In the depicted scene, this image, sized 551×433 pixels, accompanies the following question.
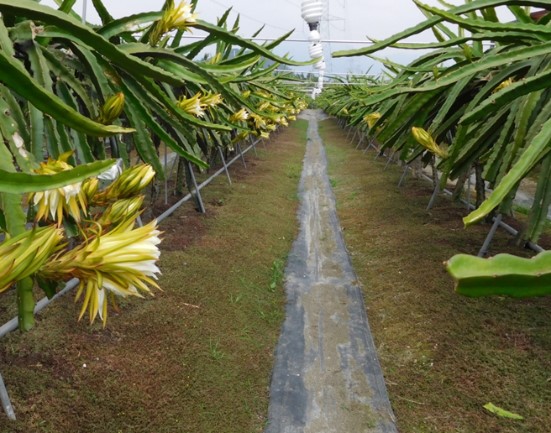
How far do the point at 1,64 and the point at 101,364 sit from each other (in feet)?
3.04

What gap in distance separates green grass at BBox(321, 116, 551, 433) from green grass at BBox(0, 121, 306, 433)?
464 millimetres

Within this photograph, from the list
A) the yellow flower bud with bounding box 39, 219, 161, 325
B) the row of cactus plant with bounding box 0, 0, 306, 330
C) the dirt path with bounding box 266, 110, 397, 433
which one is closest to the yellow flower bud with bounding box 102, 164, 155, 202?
the row of cactus plant with bounding box 0, 0, 306, 330

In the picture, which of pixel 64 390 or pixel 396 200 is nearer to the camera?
pixel 64 390

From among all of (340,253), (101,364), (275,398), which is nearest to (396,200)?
(340,253)

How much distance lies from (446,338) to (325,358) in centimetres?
44

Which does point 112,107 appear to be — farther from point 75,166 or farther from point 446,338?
point 446,338

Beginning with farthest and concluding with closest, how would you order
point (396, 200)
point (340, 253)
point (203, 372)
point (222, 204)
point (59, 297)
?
point (396, 200)
point (222, 204)
point (340, 253)
point (59, 297)
point (203, 372)

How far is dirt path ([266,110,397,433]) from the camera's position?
135cm

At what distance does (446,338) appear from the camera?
1.63 metres

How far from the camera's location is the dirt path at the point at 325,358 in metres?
1.35

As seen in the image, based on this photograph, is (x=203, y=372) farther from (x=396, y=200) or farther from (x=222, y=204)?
(x=396, y=200)

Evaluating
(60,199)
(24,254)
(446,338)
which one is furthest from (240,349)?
(24,254)

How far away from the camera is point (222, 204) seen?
3.24 metres

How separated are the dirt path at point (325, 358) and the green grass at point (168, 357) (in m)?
0.07
